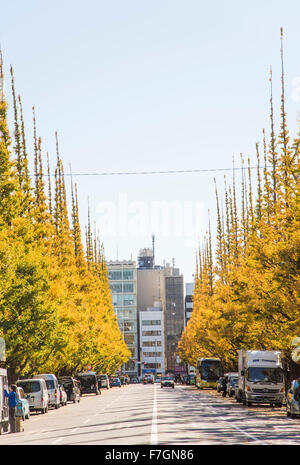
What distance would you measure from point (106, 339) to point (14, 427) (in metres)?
72.3

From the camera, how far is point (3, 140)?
45469mm

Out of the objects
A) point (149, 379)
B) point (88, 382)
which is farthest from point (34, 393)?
point (149, 379)

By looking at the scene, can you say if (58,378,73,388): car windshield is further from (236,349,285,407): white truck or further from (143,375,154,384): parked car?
(143,375,154,384): parked car

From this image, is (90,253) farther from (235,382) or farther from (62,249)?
(235,382)

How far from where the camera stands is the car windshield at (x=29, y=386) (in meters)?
49.5

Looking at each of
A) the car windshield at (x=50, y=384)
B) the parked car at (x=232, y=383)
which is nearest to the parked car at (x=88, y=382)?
the parked car at (x=232, y=383)

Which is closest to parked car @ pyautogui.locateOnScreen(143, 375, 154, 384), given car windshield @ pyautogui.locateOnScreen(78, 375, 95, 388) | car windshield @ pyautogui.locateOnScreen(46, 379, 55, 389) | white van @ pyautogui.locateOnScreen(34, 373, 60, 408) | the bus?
the bus

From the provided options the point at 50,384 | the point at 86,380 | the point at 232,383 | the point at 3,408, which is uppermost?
the point at 3,408

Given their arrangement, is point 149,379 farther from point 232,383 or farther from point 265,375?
point 265,375

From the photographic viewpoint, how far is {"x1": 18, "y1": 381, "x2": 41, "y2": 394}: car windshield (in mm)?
49531

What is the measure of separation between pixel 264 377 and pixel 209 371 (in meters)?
46.1

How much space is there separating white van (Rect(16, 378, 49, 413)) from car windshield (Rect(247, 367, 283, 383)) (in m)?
12.1

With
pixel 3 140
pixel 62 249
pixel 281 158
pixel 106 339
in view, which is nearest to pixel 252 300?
pixel 281 158

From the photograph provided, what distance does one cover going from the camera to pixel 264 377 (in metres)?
46.4
